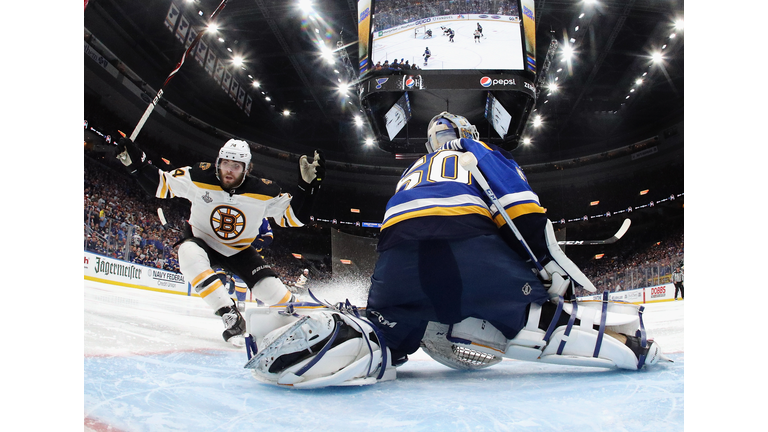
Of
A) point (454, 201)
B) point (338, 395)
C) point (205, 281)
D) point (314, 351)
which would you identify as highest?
point (454, 201)

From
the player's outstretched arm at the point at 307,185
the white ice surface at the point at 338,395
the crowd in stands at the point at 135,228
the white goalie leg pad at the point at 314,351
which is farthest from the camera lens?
the player's outstretched arm at the point at 307,185

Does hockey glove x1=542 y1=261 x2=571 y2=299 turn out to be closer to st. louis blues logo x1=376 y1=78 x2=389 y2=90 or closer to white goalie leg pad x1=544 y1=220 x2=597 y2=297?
white goalie leg pad x1=544 y1=220 x2=597 y2=297

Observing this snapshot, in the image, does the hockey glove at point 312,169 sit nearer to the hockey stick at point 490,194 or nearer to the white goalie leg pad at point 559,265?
the hockey stick at point 490,194

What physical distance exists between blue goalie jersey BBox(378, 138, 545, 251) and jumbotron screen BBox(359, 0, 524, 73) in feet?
3.60

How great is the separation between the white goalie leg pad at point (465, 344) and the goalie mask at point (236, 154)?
1.07 meters

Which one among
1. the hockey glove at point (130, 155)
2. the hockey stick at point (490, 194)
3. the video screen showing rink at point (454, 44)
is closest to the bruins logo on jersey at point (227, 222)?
the hockey glove at point (130, 155)

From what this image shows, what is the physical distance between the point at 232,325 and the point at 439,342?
0.86 meters

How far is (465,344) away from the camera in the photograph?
154cm

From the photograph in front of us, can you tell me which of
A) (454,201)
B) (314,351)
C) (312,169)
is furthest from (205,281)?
(454,201)

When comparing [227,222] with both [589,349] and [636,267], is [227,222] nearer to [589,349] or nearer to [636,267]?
[589,349]

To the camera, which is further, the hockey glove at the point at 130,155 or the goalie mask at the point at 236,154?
the goalie mask at the point at 236,154

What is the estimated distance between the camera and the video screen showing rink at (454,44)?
8.05 feet

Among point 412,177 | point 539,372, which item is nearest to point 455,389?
point 539,372
